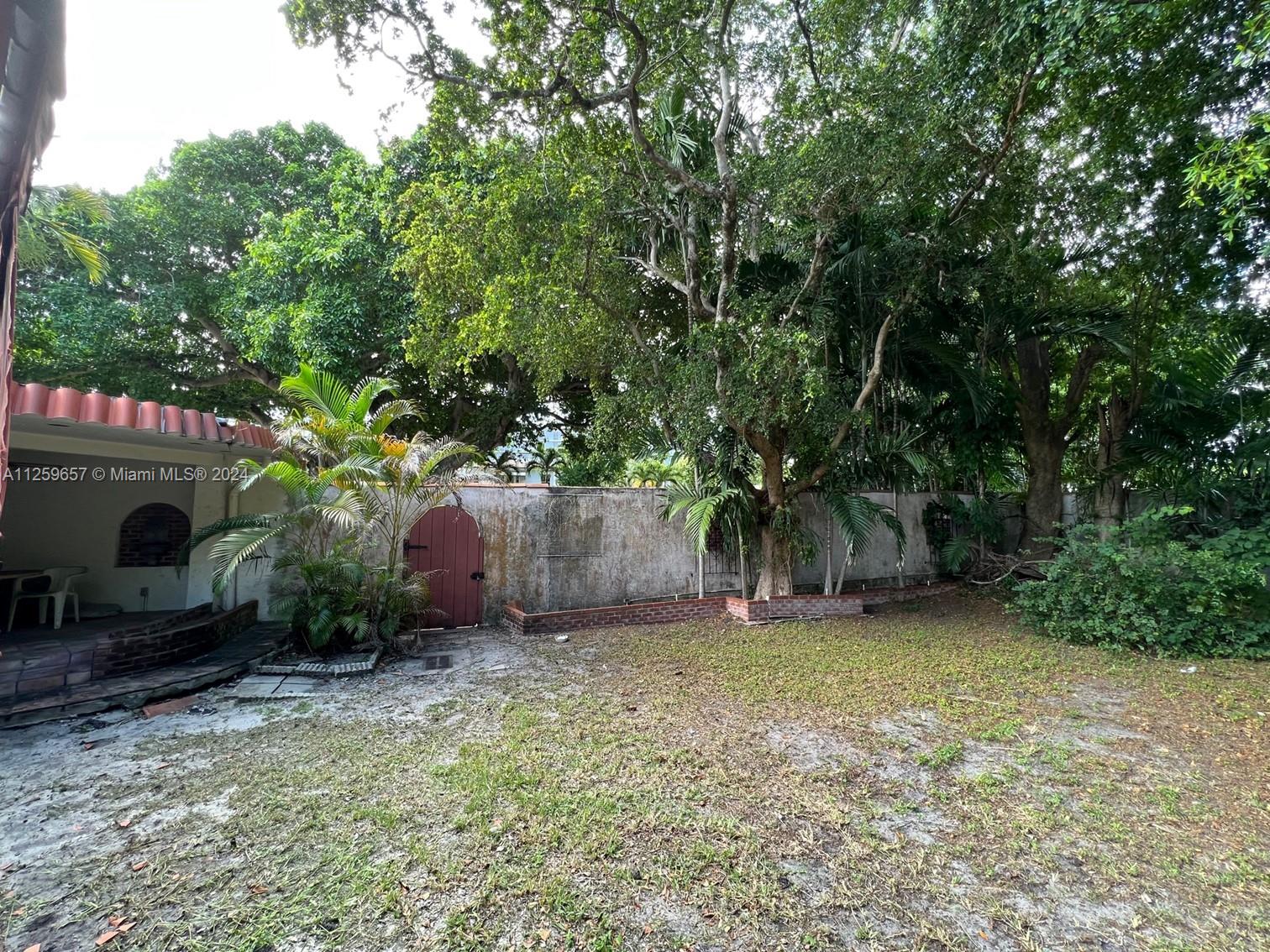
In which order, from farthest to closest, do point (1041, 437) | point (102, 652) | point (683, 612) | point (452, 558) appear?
point (1041, 437) < point (683, 612) < point (452, 558) < point (102, 652)

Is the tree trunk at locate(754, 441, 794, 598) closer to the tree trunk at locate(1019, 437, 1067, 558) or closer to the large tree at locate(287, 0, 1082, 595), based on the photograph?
the large tree at locate(287, 0, 1082, 595)

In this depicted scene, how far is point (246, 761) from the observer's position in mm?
3240

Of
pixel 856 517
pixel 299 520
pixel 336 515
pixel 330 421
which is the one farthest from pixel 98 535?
pixel 856 517

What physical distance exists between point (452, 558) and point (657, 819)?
492 centimetres

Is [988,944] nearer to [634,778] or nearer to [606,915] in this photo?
[606,915]

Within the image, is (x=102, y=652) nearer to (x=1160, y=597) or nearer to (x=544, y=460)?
(x=1160, y=597)

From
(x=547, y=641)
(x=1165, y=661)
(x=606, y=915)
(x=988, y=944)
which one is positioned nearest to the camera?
(x=988, y=944)

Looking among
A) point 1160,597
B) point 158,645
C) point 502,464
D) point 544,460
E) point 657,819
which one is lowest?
point 657,819

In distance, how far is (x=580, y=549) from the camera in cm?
761

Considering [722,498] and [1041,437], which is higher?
[1041,437]

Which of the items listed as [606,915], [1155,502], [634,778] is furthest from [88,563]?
[1155,502]

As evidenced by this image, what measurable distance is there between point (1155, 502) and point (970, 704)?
18.3 feet

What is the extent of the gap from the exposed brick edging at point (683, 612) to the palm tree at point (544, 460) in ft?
26.0

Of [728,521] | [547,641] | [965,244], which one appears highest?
[965,244]
